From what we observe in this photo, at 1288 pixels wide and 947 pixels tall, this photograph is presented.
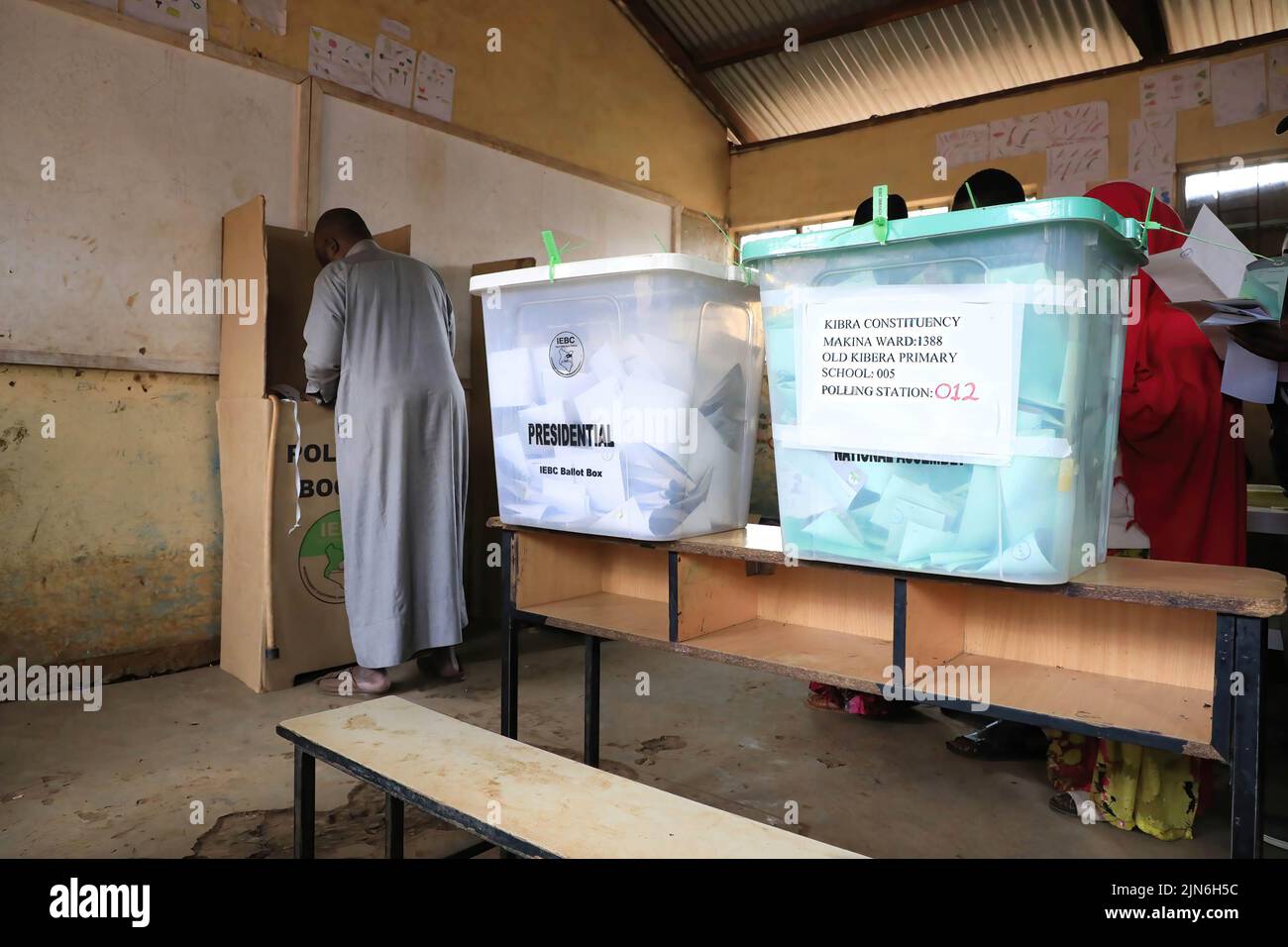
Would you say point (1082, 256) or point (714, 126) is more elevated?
point (714, 126)

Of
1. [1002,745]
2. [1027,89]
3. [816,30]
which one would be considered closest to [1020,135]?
[1027,89]

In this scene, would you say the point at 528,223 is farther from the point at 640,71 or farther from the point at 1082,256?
the point at 1082,256

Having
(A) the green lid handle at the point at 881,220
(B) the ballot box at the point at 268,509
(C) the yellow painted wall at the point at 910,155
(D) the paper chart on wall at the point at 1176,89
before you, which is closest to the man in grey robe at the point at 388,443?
(B) the ballot box at the point at 268,509

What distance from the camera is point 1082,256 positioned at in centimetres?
117

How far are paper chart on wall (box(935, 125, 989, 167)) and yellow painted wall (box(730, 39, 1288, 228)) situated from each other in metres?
0.03

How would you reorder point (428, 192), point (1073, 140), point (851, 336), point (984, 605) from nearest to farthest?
1. point (851, 336)
2. point (984, 605)
3. point (428, 192)
4. point (1073, 140)

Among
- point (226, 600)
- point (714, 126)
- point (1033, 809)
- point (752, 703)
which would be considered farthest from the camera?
point (714, 126)

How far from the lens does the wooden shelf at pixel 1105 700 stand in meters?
1.19

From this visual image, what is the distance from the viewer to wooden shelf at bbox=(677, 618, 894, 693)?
4.68 ft

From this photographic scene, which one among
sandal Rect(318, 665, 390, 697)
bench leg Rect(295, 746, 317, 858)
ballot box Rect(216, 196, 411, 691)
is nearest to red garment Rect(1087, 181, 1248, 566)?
bench leg Rect(295, 746, 317, 858)

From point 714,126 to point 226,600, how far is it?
4.27 m

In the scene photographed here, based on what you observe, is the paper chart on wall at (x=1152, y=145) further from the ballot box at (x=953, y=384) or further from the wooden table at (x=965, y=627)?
the wooden table at (x=965, y=627)

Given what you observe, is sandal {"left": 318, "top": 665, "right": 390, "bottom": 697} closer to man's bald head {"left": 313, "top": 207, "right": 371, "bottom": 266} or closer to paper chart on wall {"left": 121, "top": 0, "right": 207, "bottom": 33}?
man's bald head {"left": 313, "top": 207, "right": 371, "bottom": 266}

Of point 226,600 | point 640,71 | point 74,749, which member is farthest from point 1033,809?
point 640,71
